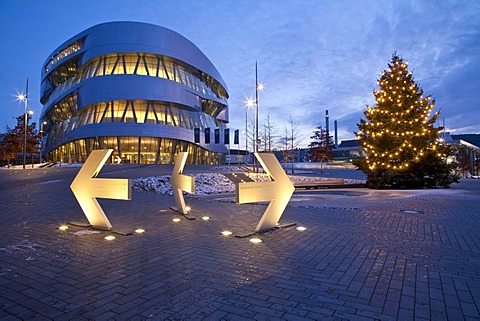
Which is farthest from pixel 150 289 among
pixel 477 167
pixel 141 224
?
pixel 477 167

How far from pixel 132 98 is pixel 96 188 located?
4793 cm

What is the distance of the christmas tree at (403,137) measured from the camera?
18.3m

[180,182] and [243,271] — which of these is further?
[180,182]

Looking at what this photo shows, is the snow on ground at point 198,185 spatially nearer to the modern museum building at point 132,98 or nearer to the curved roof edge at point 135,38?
the modern museum building at point 132,98

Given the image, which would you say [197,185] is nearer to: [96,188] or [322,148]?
[96,188]

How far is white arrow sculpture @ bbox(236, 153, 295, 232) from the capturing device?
6906 millimetres

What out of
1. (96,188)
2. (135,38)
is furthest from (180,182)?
(135,38)

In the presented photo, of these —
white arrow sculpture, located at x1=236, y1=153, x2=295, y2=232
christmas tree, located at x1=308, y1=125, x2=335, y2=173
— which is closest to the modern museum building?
christmas tree, located at x1=308, y1=125, x2=335, y2=173

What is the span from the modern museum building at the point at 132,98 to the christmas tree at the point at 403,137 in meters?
33.3

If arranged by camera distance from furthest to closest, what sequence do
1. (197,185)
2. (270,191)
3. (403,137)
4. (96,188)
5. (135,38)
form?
(135,38) < (197,185) < (403,137) < (96,188) < (270,191)

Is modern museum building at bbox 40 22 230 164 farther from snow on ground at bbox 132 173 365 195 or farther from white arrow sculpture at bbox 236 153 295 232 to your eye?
white arrow sculpture at bbox 236 153 295 232

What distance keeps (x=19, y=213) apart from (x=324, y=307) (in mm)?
10475

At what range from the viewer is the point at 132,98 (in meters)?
51.3

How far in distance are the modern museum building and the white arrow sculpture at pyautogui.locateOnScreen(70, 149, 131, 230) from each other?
4288cm
